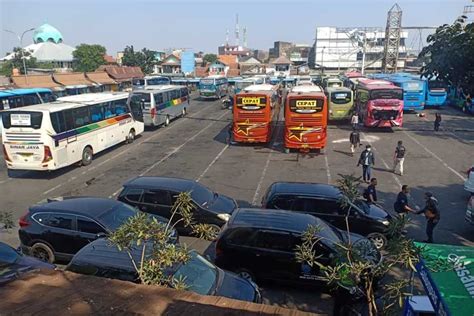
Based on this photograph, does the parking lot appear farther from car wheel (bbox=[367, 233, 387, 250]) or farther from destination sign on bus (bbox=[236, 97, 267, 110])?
destination sign on bus (bbox=[236, 97, 267, 110])

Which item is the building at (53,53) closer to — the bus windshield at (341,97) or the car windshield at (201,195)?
the bus windshield at (341,97)

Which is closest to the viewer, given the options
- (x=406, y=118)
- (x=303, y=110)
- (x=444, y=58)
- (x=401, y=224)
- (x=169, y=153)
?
(x=401, y=224)

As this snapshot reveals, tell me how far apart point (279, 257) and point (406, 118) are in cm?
2571

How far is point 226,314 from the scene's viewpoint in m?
4.14

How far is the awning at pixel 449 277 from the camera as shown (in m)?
4.34

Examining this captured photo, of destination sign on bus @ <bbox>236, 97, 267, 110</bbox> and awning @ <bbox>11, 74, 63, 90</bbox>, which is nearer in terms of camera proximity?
destination sign on bus @ <bbox>236, 97, 267, 110</bbox>

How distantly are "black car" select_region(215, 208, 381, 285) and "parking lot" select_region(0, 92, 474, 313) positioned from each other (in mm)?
473

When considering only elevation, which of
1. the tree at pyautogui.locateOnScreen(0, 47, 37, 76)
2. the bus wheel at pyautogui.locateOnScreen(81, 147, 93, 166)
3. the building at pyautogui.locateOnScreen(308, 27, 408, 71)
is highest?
the building at pyautogui.locateOnScreen(308, 27, 408, 71)

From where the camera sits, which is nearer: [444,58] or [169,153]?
[444,58]

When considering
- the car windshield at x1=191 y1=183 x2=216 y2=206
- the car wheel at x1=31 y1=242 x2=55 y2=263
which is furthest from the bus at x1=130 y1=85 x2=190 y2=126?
the car wheel at x1=31 y1=242 x2=55 y2=263

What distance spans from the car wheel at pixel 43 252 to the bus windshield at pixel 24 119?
736 cm

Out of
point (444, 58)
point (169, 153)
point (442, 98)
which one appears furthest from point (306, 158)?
point (442, 98)

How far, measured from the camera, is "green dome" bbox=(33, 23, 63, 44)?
94.4m

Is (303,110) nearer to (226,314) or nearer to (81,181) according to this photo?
(81,181)
